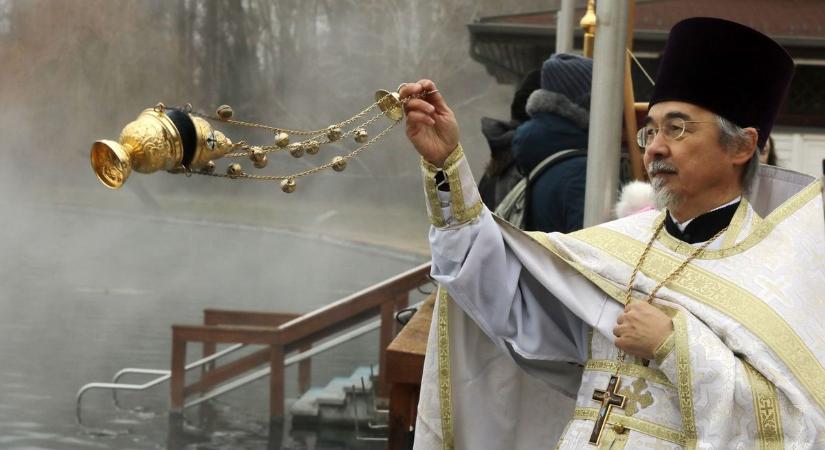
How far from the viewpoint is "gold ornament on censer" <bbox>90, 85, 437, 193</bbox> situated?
7.46 feet

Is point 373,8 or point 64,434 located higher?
point 373,8

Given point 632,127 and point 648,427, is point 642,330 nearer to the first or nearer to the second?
point 648,427

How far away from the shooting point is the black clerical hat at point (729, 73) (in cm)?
251

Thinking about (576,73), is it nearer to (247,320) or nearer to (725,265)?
(725,265)

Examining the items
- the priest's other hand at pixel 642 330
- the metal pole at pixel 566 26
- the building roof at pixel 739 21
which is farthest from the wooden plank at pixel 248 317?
the priest's other hand at pixel 642 330

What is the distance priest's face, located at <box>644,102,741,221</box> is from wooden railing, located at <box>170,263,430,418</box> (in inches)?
176

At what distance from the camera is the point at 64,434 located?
7898 mm

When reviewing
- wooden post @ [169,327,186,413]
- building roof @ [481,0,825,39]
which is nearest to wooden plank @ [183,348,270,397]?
wooden post @ [169,327,186,413]

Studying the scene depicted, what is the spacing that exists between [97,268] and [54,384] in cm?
1039

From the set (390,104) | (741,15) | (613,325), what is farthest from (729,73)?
(741,15)

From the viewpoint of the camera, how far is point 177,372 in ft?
25.9

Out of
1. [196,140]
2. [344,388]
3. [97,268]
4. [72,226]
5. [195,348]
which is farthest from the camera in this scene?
[72,226]

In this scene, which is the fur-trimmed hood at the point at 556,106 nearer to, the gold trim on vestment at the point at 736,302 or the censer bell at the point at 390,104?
the gold trim on vestment at the point at 736,302

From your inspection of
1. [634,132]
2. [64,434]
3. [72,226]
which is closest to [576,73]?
[634,132]
